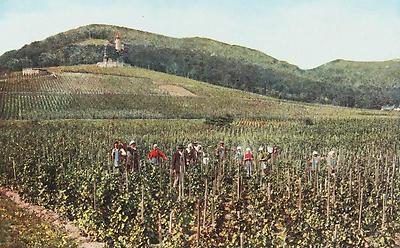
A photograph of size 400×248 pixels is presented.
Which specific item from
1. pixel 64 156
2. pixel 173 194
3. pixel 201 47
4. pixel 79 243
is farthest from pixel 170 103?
pixel 201 47

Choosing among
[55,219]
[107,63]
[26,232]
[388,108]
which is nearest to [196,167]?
[55,219]

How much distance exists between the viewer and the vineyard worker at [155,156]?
1062cm

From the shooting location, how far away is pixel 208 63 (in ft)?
80.6

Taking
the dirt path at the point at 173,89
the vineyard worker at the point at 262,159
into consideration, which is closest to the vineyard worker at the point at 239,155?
the vineyard worker at the point at 262,159

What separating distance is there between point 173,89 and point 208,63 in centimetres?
811

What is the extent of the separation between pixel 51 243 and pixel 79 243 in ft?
2.55

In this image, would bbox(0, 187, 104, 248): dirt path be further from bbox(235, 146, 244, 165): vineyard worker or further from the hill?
bbox(235, 146, 244, 165): vineyard worker

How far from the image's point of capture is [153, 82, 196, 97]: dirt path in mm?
15535

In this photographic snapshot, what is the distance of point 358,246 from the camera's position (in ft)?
25.5

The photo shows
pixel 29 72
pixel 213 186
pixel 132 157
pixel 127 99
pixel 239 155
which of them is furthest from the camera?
pixel 29 72

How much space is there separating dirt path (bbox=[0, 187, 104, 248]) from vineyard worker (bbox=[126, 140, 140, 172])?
58.7 inches

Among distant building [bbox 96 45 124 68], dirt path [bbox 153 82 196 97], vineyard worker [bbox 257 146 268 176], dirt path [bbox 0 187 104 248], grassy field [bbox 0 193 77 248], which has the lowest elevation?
dirt path [bbox 0 187 104 248]

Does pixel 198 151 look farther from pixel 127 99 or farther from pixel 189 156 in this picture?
pixel 127 99

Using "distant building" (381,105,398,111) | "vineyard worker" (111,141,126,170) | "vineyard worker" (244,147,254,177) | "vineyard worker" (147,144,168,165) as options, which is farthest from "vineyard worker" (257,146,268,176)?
"distant building" (381,105,398,111)
